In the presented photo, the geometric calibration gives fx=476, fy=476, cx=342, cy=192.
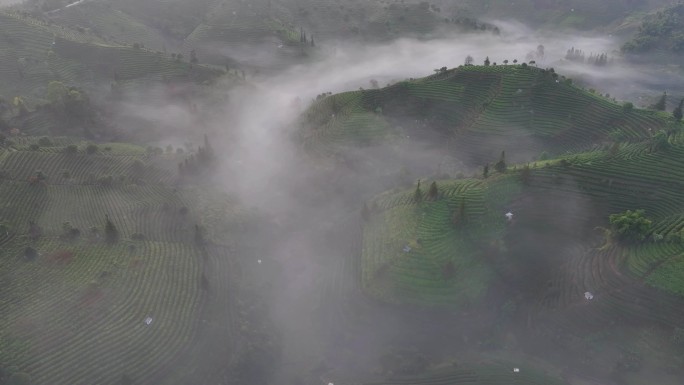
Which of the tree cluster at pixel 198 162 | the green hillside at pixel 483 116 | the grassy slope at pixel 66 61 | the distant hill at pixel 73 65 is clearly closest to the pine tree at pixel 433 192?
the green hillside at pixel 483 116

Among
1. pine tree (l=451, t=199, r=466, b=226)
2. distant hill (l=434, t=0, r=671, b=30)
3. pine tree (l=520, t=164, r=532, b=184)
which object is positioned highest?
distant hill (l=434, t=0, r=671, b=30)

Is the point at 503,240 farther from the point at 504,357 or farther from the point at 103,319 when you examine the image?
the point at 103,319

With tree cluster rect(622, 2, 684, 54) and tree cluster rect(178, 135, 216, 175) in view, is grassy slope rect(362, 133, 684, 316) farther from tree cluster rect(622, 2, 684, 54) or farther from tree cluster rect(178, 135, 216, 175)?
tree cluster rect(622, 2, 684, 54)

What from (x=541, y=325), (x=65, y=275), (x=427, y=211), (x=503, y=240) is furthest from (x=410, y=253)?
(x=65, y=275)

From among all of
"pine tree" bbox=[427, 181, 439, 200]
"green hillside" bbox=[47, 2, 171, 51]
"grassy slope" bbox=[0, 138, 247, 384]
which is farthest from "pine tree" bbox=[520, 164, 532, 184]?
"green hillside" bbox=[47, 2, 171, 51]

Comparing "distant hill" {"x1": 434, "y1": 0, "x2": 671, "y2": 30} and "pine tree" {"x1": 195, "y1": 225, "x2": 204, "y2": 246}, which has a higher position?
"distant hill" {"x1": 434, "y1": 0, "x2": 671, "y2": 30}

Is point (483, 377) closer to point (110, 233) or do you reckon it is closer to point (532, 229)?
point (532, 229)

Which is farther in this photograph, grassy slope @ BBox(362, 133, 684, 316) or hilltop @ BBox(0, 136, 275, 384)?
grassy slope @ BBox(362, 133, 684, 316)
